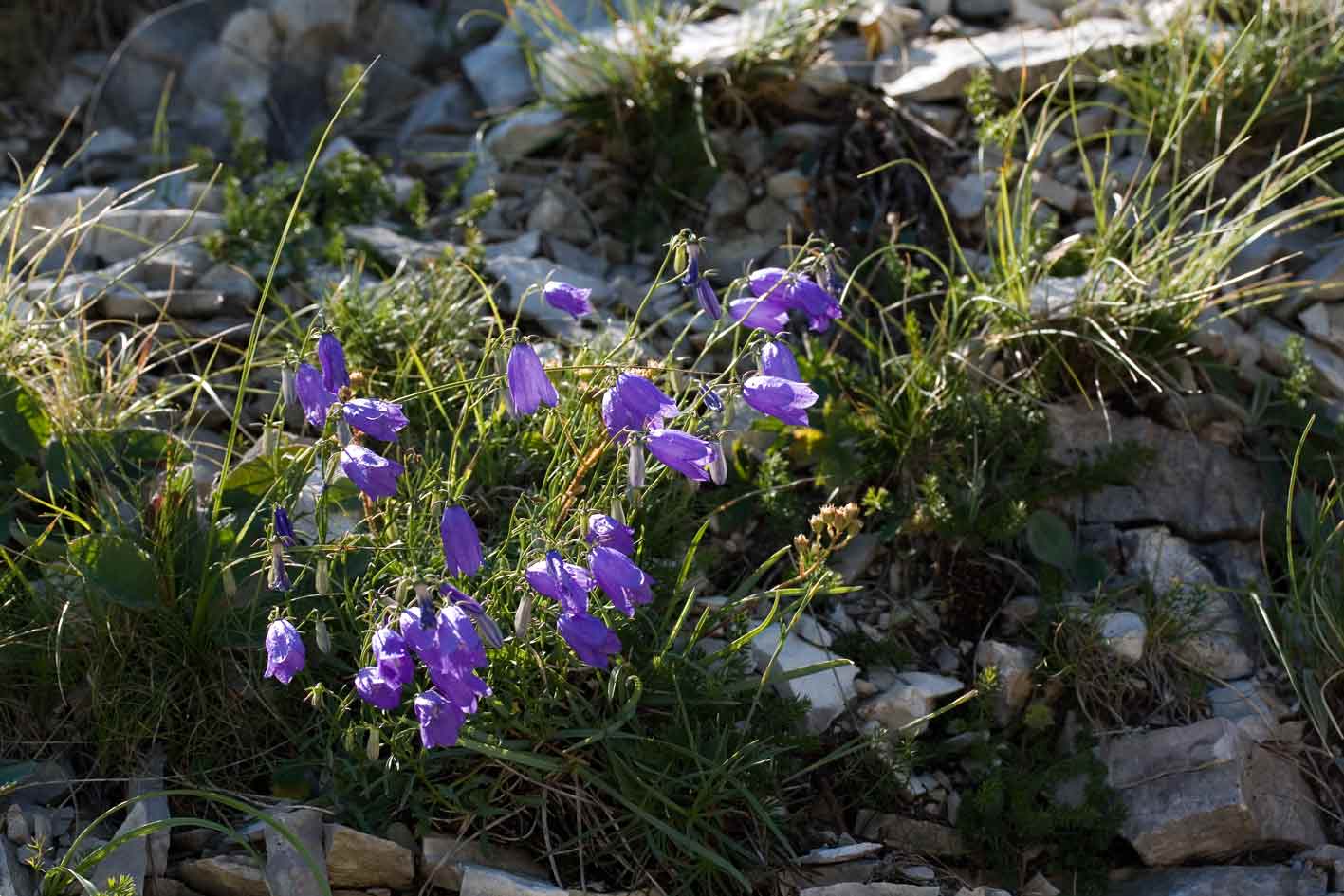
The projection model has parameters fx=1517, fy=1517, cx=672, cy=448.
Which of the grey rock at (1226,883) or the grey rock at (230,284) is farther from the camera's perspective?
the grey rock at (230,284)

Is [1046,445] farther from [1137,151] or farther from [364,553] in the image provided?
[364,553]

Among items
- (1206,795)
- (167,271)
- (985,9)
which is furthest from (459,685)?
(985,9)

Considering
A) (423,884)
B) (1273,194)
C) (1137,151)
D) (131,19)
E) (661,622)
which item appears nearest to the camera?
(423,884)

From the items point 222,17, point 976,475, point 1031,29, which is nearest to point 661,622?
point 976,475

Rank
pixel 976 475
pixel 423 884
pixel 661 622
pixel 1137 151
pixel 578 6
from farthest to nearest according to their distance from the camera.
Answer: pixel 578 6 < pixel 1137 151 < pixel 976 475 < pixel 661 622 < pixel 423 884

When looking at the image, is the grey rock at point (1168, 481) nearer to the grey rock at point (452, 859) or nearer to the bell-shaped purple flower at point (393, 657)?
the grey rock at point (452, 859)

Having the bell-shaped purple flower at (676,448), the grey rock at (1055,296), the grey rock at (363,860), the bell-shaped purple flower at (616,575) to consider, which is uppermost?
the bell-shaped purple flower at (676,448)

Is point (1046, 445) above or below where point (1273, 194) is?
below

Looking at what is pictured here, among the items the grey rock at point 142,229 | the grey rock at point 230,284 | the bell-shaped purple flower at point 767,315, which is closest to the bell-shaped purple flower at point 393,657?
the bell-shaped purple flower at point 767,315
